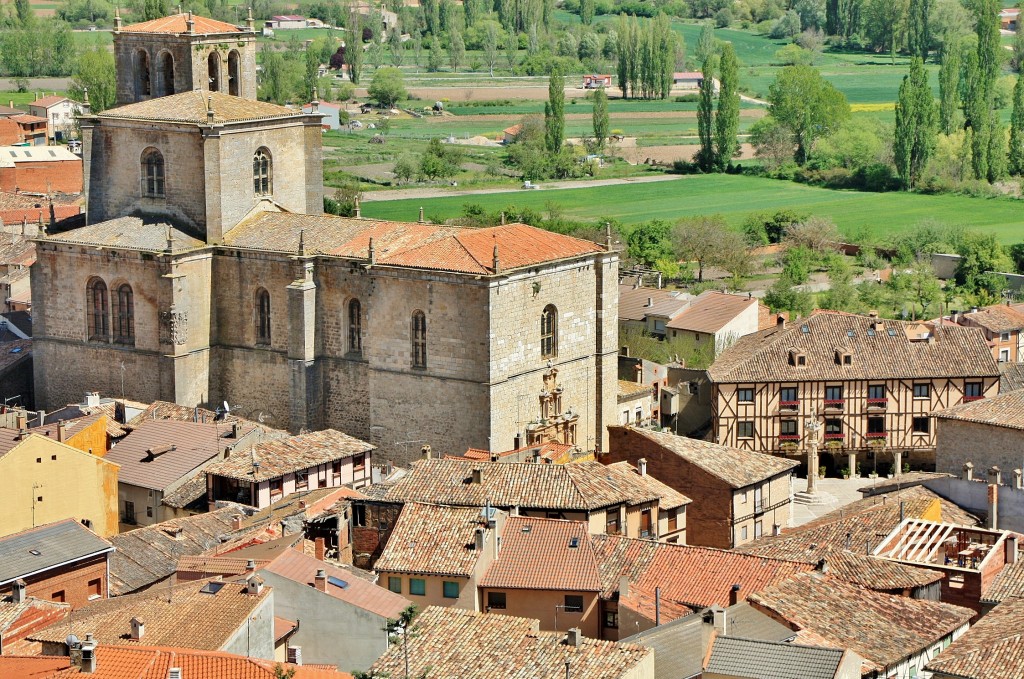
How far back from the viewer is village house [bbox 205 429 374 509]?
50906 millimetres

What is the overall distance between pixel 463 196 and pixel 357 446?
6889 cm

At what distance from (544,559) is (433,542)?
2.44m

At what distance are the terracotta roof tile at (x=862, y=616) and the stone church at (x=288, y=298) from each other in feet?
57.7

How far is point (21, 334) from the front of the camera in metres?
67.1

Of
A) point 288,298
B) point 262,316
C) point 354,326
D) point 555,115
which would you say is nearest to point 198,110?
point 262,316

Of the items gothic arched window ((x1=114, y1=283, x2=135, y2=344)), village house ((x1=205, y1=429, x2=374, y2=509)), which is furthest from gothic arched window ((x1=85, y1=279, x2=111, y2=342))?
village house ((x1=205, y1=429, x2=374, y2=509))

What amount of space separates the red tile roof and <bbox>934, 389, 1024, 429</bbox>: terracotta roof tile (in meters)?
23.0

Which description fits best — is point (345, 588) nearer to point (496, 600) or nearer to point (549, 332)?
point (496, 600)

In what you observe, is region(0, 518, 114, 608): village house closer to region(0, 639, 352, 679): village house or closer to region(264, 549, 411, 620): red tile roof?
region(264, 549, 411, 620): red tile roof

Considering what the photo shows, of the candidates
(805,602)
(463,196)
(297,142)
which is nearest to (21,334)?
(297,142)

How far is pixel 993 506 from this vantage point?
49.7 meters

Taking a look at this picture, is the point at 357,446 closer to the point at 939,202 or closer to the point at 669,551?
the point at 669,551

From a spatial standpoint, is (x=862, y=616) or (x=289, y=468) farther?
(x=289, y=468)

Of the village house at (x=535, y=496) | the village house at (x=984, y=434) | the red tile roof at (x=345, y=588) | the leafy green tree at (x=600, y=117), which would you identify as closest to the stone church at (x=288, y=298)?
the village house at (x=535, y=496)
